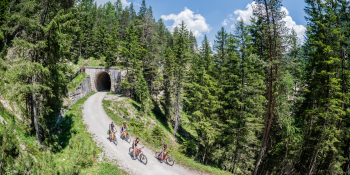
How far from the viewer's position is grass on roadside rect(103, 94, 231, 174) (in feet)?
53.0

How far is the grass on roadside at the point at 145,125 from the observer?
1615 centimetres

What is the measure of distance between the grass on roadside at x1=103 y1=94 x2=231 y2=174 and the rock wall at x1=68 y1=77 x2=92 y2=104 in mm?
4211

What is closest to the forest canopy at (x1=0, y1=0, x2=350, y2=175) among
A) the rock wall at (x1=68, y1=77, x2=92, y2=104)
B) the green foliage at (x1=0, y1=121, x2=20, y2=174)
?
the green foliage at (x1=0, y1=121, x2=20, y2=174)

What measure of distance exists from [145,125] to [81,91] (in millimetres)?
12741

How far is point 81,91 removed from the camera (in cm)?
2703

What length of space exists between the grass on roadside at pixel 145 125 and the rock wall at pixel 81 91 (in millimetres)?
4211

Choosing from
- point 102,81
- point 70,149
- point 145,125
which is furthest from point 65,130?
point 102,81

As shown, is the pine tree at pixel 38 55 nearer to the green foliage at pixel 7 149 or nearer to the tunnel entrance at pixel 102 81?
the green foliage at pixel 7 149

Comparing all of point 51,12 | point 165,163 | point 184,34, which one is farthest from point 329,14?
point 51,12

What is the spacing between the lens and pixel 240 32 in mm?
16141

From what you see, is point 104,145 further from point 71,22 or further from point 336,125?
point 336,125

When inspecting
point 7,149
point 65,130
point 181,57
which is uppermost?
point 181,57

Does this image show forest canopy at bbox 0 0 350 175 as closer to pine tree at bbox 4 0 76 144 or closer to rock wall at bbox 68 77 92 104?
pine tree at bbox 4 0 76 144

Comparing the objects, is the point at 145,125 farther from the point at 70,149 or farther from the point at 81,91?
the point at 70,149
